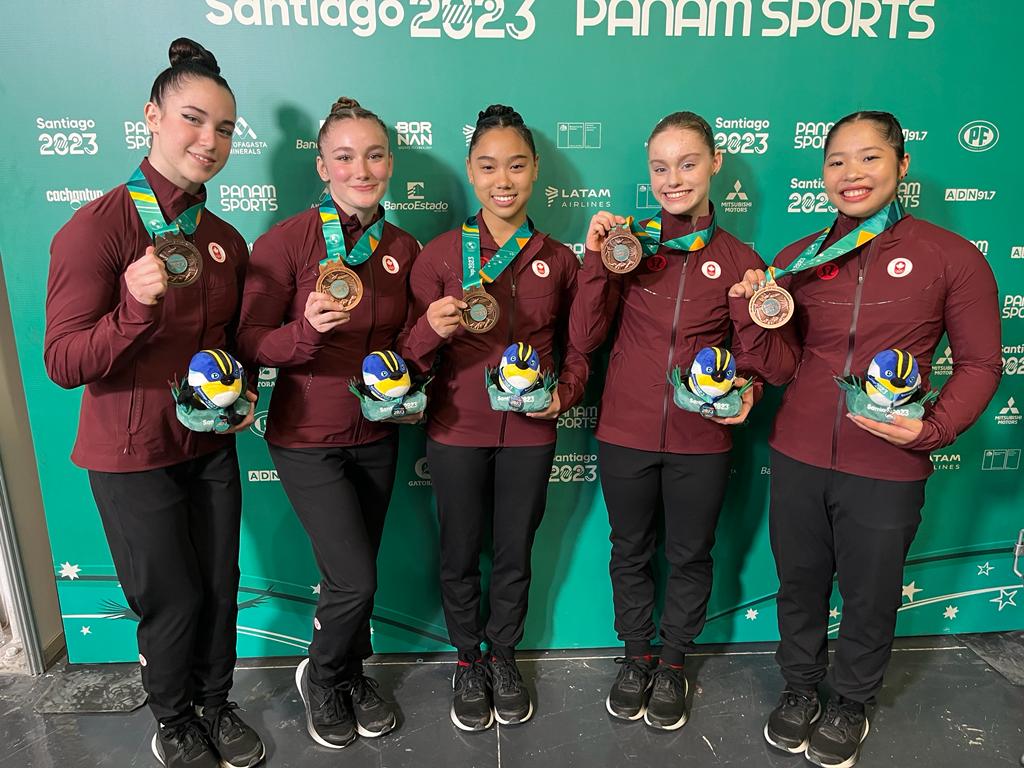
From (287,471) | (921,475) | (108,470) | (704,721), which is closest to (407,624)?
(287,471)

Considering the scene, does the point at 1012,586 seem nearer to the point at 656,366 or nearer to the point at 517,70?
the point at 656,366

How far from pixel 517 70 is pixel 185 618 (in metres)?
2.35

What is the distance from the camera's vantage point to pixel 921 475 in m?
2.33

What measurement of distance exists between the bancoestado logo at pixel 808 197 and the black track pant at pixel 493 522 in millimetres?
1491

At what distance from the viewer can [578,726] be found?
2.76m

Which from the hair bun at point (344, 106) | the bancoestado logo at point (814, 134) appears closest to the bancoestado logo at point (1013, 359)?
the bancoestado logo at point (814, 134)

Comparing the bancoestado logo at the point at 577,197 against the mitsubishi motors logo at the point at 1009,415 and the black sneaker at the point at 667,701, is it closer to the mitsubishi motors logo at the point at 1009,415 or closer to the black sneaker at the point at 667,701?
the black sneaker at the point at 667,701

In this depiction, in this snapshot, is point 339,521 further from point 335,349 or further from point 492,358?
point 492,358

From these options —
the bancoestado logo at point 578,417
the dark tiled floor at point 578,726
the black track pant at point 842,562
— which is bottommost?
the dark tiled floor at point 578,726

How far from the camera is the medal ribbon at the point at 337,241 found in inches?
91.4

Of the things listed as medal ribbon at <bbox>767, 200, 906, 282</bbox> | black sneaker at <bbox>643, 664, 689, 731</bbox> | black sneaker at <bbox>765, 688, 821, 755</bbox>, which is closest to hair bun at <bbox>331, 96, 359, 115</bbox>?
medal ribbon at <bbox>767, 200, 906, 282</bbox>

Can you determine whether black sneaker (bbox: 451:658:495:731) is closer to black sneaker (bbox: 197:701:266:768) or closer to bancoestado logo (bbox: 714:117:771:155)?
black sneaker (bbox: 197:701:266:768)

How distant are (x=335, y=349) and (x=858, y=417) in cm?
176

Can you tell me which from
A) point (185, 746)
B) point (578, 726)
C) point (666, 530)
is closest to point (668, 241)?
point (666, 530)
